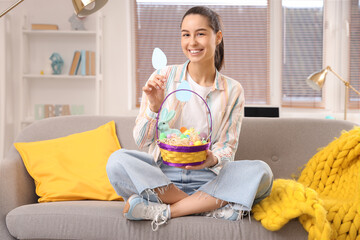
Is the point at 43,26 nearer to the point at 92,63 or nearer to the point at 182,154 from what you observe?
the point at 92,63

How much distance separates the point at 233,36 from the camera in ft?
14.5

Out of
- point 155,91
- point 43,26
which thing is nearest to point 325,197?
point 155,91

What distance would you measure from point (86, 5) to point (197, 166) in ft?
2.26

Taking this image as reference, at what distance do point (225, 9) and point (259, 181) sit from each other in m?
3.00

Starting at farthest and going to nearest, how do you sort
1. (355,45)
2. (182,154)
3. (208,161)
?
(355,45) → (208,161) → (182,154)

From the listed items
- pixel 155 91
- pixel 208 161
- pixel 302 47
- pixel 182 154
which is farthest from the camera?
pixel 302 47

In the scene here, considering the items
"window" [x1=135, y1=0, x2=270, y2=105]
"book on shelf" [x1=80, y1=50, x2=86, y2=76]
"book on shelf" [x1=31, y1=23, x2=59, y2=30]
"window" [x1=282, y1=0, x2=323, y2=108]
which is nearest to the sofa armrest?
"book on shelf" [x1=80, y1=50, x2=86, y2=76]

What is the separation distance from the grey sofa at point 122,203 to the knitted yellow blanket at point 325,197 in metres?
0.07

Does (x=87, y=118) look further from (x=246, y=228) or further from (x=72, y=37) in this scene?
(x=72, y=37)

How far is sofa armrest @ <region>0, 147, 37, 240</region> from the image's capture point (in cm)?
189

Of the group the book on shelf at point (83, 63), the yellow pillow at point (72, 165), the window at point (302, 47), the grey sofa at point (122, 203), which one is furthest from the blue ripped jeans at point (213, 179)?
the window at point (302, 47)

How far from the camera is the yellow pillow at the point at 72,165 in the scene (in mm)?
2068

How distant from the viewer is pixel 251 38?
4395mm

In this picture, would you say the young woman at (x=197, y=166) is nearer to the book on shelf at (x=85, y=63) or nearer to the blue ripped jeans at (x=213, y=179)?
the blue ripped jeans at (x=213, y=179)
